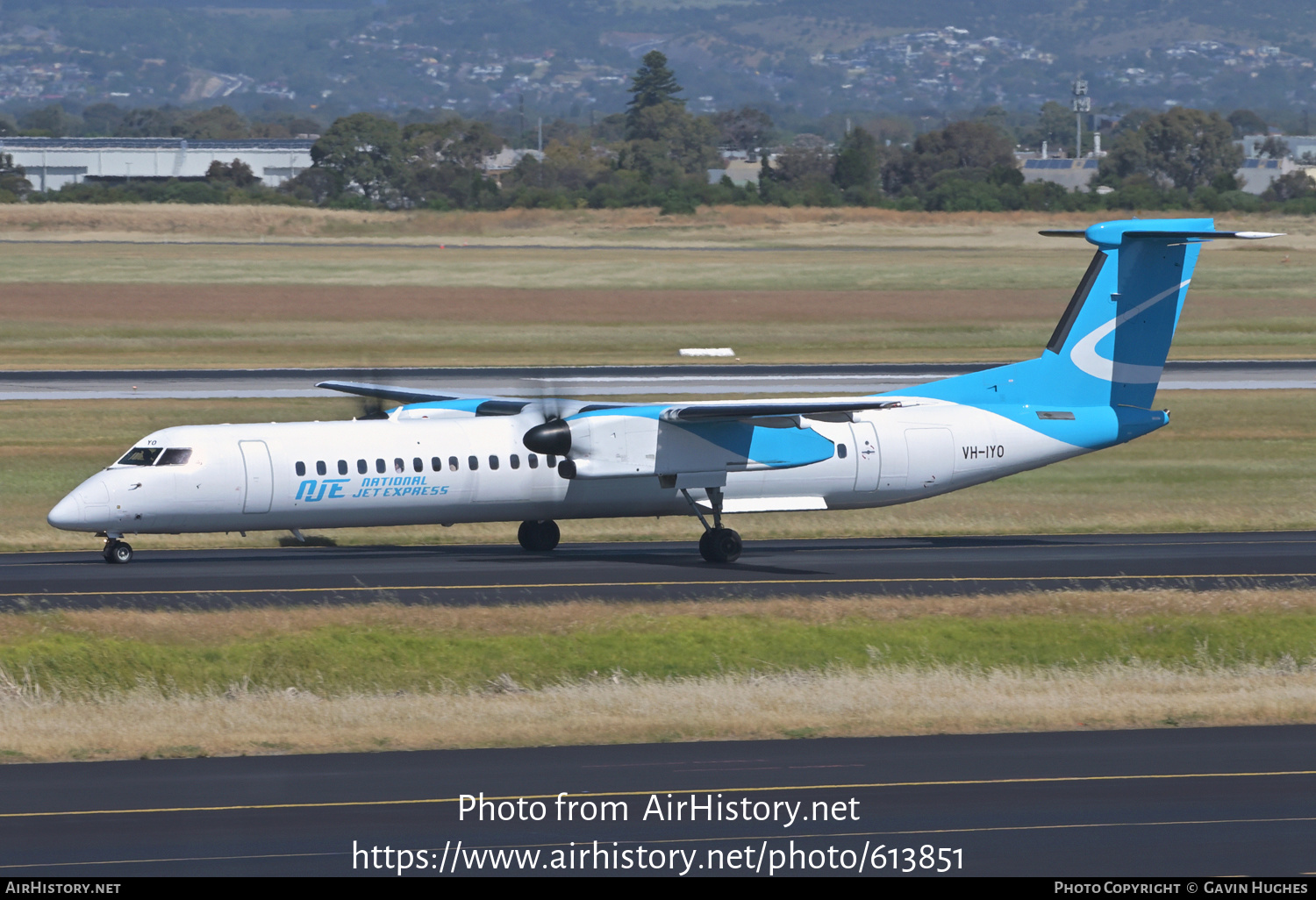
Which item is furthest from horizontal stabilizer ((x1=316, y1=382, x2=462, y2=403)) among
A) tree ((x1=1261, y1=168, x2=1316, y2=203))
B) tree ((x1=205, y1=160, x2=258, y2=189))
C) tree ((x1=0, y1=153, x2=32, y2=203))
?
tree ((x1=205, y1=160, x2=258, y2=189))

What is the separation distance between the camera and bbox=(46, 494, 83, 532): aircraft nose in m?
28.2

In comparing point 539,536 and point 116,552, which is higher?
point 116,552

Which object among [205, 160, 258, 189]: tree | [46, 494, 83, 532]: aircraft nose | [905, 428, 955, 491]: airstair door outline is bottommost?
[905, 428, 955, 491]: airstair door outline

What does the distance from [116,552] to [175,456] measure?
239cm

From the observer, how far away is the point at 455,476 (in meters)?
30.8

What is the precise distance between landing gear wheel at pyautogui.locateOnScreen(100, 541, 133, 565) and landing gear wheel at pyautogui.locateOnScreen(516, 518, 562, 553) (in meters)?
7.41

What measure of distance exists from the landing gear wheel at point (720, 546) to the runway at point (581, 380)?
71.2ft

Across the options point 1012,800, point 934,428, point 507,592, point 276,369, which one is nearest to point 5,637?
point 507,592

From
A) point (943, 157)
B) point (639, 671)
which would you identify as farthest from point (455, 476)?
point (943, 157)

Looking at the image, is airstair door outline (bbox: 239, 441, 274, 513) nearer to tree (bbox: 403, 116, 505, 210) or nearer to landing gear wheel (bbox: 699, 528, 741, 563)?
landing gear wheel (bbox: 699, 528, 741, 563)

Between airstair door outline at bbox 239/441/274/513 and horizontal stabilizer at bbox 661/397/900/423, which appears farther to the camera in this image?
horizontal stabilizer at bbox 661/397/900/423

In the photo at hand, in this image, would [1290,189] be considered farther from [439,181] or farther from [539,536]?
[539,536]

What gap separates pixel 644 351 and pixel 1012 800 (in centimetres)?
5827
